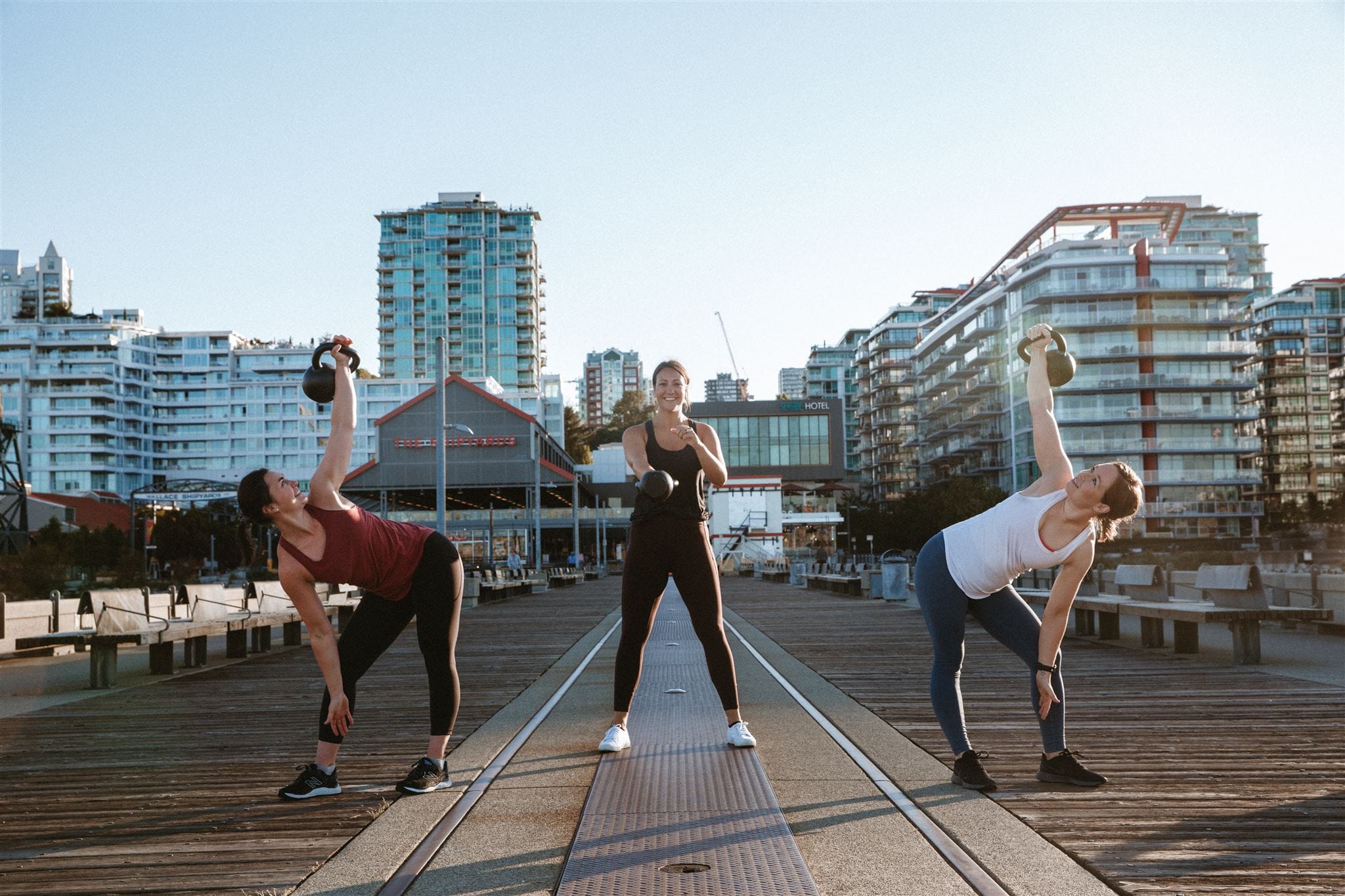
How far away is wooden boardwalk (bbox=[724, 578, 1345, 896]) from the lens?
3715 mm

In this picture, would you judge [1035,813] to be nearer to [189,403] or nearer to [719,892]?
[719,892]

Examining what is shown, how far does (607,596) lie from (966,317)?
6585 cm

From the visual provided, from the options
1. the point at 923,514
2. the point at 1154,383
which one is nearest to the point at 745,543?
the point at 923,514

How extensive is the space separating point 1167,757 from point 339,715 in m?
3.77

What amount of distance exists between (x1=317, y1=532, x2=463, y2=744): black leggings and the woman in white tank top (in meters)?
1.93

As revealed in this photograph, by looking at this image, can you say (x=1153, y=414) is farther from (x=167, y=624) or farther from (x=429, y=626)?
(x=429, y=626)

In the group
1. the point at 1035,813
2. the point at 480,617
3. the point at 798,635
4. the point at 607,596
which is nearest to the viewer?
the point at 1035,813

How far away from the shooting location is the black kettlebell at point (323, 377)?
4605 mm

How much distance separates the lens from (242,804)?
15.8 feet

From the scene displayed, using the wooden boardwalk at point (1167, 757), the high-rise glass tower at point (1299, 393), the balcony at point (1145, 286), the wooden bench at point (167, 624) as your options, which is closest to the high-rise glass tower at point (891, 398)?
the high-rise glass tower at point (1299, 393)

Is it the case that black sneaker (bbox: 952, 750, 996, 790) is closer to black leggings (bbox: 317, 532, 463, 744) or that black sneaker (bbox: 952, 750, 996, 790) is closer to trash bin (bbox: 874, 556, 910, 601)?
black leggings (bbox: 317, 532, 463, 744)

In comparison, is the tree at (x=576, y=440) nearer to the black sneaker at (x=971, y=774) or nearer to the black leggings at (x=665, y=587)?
the black leggings at (x=665, y=587)

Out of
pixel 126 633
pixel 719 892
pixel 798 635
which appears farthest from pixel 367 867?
pixel 798 635

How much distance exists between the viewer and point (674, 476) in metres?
5.52
